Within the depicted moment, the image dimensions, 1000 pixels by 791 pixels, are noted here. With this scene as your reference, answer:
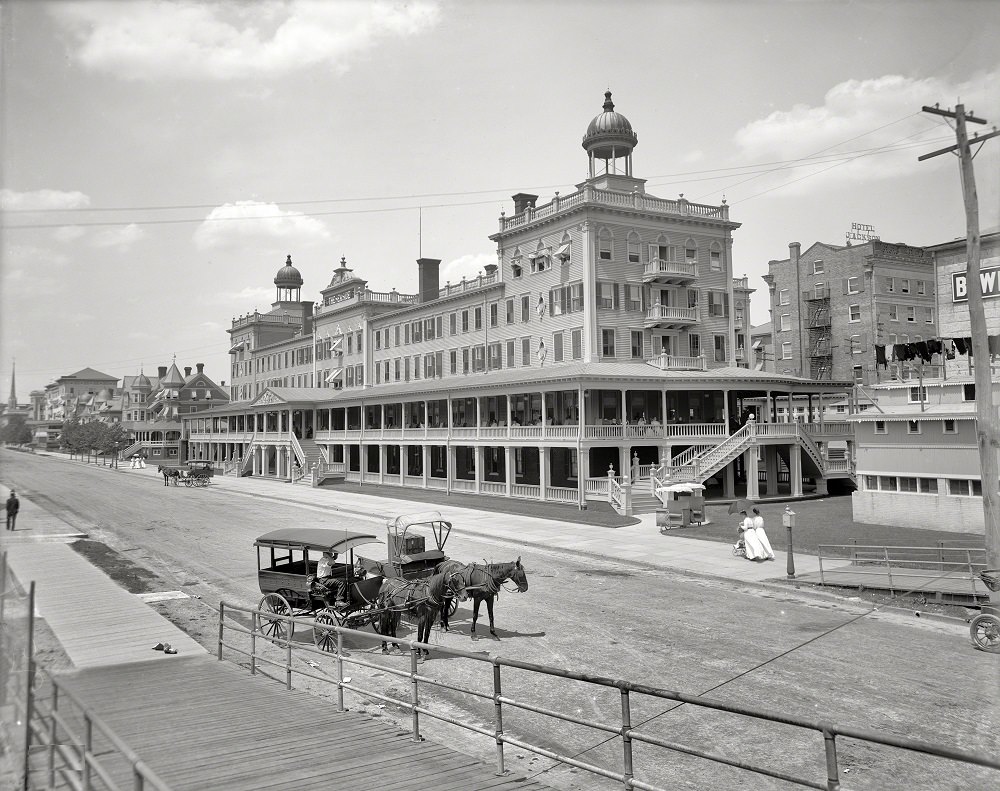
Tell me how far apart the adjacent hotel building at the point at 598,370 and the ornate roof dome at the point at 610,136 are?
0.28ft

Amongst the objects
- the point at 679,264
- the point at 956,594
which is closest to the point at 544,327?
the point at 679,264

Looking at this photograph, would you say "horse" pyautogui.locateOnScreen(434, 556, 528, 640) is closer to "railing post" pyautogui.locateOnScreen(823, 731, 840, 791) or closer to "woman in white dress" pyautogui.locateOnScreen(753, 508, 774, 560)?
Result: "railing post" pyautogui.locateOnScreen(823, 731, 840, 791)

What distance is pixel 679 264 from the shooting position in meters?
46.8

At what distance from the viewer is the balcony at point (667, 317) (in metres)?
45.1

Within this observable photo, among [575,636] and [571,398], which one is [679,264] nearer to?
[571,398]

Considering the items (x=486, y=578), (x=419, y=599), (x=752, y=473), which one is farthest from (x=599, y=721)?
(x=752, y=473)

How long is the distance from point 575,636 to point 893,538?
53.7 ft

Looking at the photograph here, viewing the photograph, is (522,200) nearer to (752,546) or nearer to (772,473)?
(772,473)

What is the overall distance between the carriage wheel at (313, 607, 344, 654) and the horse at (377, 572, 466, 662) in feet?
2.79

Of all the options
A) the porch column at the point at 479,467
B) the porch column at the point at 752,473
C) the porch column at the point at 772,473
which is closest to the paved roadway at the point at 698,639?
the porch column at the point at 752,473

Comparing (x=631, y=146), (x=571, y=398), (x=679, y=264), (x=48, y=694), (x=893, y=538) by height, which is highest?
(x=631, y=146)

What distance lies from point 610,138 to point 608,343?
1390 centimetres

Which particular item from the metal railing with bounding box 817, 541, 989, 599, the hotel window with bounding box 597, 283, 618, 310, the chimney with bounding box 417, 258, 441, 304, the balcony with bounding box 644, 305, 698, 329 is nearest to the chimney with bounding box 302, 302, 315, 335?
the chimney with bounding box 417, 258, 441, 304

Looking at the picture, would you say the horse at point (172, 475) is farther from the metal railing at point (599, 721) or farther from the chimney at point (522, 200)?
the metal railing at point (599, 721)
